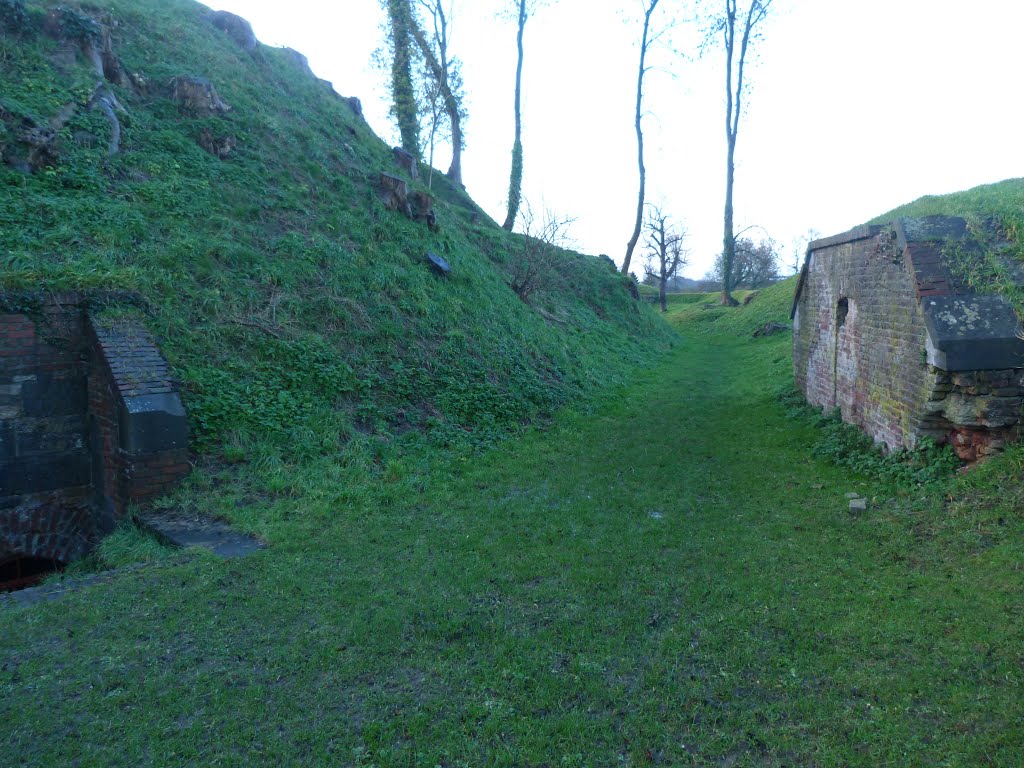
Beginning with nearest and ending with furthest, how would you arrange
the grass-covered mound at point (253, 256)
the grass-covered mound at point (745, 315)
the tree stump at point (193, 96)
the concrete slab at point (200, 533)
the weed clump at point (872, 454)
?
the concrete slab at point (200, 533) → the weed clump at point (872, 454) → the grass-covered mound at point (253, 256) → the tree stump at point (193, 96) → the grass-covered mound at point (745, 315)

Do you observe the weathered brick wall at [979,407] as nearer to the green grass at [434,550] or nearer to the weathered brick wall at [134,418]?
the green grass at [434,550]

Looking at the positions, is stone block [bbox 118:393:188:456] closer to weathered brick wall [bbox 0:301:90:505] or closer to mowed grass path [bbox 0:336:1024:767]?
weathered brick wall [bbox 0:301:90:505]

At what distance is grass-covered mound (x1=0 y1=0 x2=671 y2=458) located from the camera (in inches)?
321

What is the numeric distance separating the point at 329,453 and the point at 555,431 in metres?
3.78

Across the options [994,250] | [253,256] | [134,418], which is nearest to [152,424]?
[134,418]

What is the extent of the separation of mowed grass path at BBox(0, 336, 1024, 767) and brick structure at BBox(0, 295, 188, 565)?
1358 millimetres

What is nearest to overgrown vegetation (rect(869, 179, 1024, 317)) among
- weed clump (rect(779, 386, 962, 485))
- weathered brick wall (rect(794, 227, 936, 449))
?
weathered brick wall (rect(794, 227, 936, 449))

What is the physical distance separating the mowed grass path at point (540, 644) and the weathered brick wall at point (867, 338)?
146 centimetres

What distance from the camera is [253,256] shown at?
10203mm

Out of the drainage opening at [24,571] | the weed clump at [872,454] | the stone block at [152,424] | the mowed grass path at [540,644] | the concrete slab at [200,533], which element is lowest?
the drainage opening at [24,571]

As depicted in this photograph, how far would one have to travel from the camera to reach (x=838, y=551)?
563cm

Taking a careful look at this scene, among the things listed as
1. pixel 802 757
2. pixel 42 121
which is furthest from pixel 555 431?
pixel 42 121

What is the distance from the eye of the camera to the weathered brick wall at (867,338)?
7434mm

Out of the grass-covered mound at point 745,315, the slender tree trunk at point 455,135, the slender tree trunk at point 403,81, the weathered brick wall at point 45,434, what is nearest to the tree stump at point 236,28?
the slender tree trunk at point 403,81
